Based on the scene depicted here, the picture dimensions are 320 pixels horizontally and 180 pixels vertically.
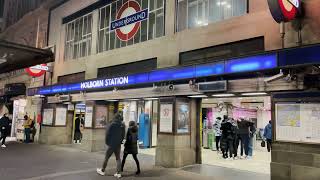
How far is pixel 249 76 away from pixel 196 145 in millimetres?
3796

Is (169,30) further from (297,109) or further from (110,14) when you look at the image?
(297,109)

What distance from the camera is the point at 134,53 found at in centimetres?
1385

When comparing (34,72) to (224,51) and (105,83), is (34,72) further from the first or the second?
(224,51)

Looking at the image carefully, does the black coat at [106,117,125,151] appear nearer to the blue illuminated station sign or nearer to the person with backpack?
the blue illuminated station sign

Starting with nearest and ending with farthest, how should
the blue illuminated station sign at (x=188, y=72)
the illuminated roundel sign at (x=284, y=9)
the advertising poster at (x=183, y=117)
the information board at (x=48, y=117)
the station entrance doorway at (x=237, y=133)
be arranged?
1. the illuminated roundel sign at (x=284, y=9)
2. the blue illuminated station sign at (x=188, y=72)
3. the advertising poster at (x=183, y=117)
4. the station entrance doorway at (x=237, y=133)
5. the information board at (x=48, y=117)

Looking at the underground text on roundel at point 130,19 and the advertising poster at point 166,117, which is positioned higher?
the underground text on roundel at point 130,19

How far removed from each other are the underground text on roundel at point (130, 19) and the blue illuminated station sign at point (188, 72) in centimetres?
290

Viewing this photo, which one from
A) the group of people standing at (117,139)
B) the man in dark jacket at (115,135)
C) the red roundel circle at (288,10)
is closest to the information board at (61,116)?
the group of people standing at (117,139)

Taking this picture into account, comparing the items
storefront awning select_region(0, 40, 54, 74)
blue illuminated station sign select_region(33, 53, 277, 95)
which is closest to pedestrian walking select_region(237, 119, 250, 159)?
blue illuminated station sign select_region(33, 53, 277, 95)

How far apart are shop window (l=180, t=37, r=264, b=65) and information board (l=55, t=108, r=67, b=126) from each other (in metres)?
9.56

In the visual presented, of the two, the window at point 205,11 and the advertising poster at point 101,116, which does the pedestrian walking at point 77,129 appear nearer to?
the advertising poster at point 101,116

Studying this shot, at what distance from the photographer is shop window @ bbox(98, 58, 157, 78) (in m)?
13.2

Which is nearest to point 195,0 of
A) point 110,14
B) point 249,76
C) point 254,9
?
point 254,9

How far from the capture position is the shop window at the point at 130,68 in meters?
13.2
